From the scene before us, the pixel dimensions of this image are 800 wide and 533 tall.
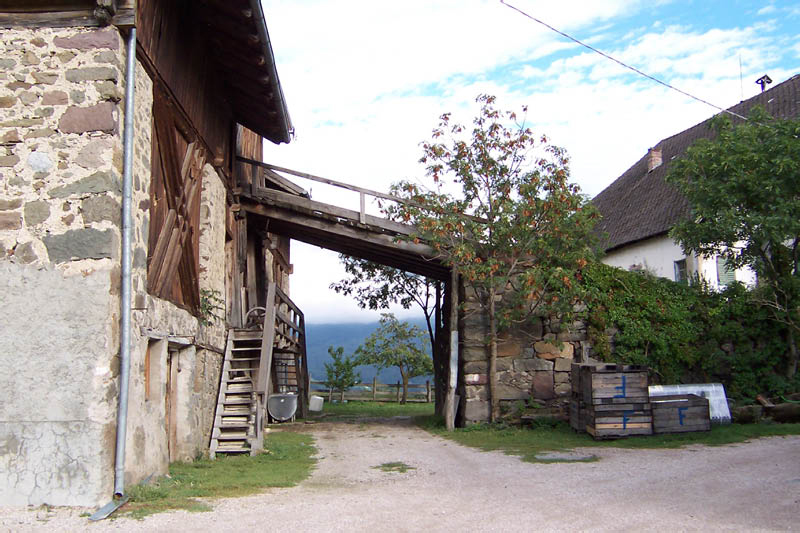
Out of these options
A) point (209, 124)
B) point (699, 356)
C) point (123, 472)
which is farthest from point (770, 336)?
point (123, 472)

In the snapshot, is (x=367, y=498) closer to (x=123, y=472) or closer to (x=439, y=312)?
(x=123, y=472)

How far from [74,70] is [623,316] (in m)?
10.2

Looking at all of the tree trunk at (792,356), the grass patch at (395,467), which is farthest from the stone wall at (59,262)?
the tree trunk at (792,356)

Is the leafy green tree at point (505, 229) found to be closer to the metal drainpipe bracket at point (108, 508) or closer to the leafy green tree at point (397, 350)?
the metal drainpipe bracket at point (108, 508)

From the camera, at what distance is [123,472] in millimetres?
6191

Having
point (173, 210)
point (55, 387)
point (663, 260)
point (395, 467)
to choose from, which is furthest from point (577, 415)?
point (663, 260)

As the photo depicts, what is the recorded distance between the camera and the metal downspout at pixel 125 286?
243 inches

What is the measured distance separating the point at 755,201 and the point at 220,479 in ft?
33.6

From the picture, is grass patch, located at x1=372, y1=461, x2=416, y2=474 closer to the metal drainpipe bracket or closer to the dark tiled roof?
the metal drainpipe bracket

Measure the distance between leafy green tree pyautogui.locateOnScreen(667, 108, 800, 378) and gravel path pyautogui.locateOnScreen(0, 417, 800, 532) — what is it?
4.11m

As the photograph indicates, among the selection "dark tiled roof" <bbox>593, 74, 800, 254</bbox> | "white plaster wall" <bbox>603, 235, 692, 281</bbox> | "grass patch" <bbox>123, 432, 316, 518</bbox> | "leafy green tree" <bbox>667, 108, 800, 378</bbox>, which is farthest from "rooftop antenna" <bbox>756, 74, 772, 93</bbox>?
"grass patch" <bbox>123, 432, 316, 518</bbox>

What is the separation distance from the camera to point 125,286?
643 cm

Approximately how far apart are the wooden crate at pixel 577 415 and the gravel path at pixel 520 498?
77.1 inches

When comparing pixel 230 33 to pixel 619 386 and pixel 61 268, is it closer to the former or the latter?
pixel 61 268
